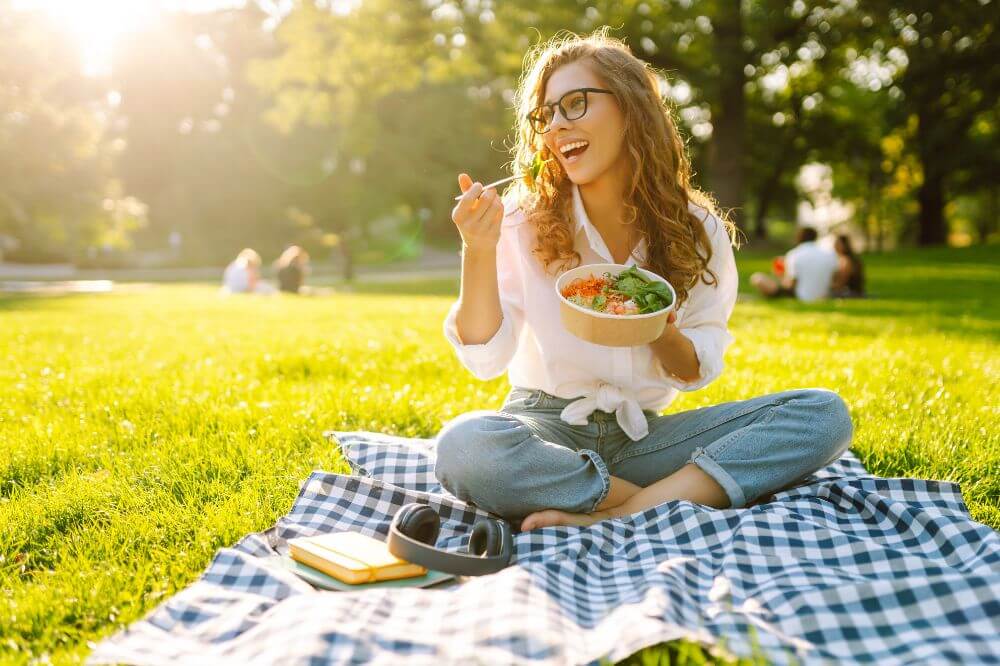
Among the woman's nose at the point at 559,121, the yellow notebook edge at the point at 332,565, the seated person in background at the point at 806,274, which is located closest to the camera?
the yellow notebook edge at the point at 332,565

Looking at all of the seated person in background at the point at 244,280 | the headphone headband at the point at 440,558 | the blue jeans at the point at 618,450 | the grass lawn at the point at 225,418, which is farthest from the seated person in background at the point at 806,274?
the headphone headband at the point at 440,558

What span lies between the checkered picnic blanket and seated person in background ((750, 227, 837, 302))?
9.85 metres

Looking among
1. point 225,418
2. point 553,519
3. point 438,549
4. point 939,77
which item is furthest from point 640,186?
point 939,77

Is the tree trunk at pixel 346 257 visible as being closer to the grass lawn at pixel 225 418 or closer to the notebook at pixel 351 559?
the grass lawn at pixel 225 418

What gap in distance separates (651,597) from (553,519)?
647mm

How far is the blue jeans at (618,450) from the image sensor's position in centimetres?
248

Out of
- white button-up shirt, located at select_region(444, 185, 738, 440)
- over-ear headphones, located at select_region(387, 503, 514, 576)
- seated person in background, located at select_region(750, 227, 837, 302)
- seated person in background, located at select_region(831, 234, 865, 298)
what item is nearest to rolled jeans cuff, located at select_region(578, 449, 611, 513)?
white button-up shirt, located at select_region(444, 185, 738, 440)

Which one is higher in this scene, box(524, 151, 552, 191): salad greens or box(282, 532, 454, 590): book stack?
box(524, 151, 552, 191): salad greens

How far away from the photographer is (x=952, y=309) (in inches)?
379

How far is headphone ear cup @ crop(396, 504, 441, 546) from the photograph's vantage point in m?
2.15

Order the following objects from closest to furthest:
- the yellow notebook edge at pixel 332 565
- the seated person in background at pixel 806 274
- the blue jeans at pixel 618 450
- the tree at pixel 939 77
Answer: the yellow notebook edge at pixel 332 565, the blue jeans at pixel 618 450, the seated person in background at pixel 806 274, the tree at pixel 939 77

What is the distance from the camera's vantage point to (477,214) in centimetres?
244

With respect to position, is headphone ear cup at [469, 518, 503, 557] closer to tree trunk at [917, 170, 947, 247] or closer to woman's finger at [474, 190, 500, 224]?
woman's finger at [474, 190, 500, 224]

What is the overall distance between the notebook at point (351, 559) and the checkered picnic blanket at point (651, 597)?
0.24ft
